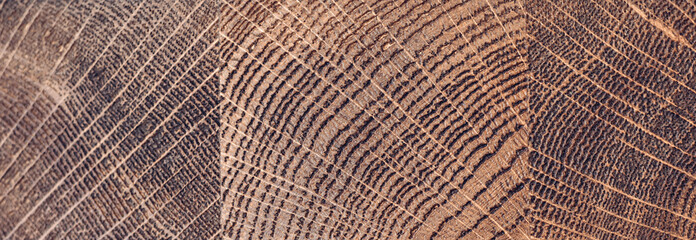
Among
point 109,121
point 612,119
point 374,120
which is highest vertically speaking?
point 612,119

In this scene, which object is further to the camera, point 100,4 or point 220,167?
point 100,4

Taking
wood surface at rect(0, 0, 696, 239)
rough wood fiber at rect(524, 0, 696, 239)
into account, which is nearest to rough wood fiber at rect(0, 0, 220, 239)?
wood surface at rect(0, 0, 696, 239)

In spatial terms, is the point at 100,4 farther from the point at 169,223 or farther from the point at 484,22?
the point at 484,22

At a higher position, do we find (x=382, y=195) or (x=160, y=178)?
(x=382, y=195)

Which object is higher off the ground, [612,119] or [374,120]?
[612,119]

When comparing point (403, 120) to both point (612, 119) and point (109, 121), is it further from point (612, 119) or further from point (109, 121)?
point (109, 121)

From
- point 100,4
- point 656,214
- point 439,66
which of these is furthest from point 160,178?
point 656,214

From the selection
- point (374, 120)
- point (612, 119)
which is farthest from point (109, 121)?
point (612, 119)
